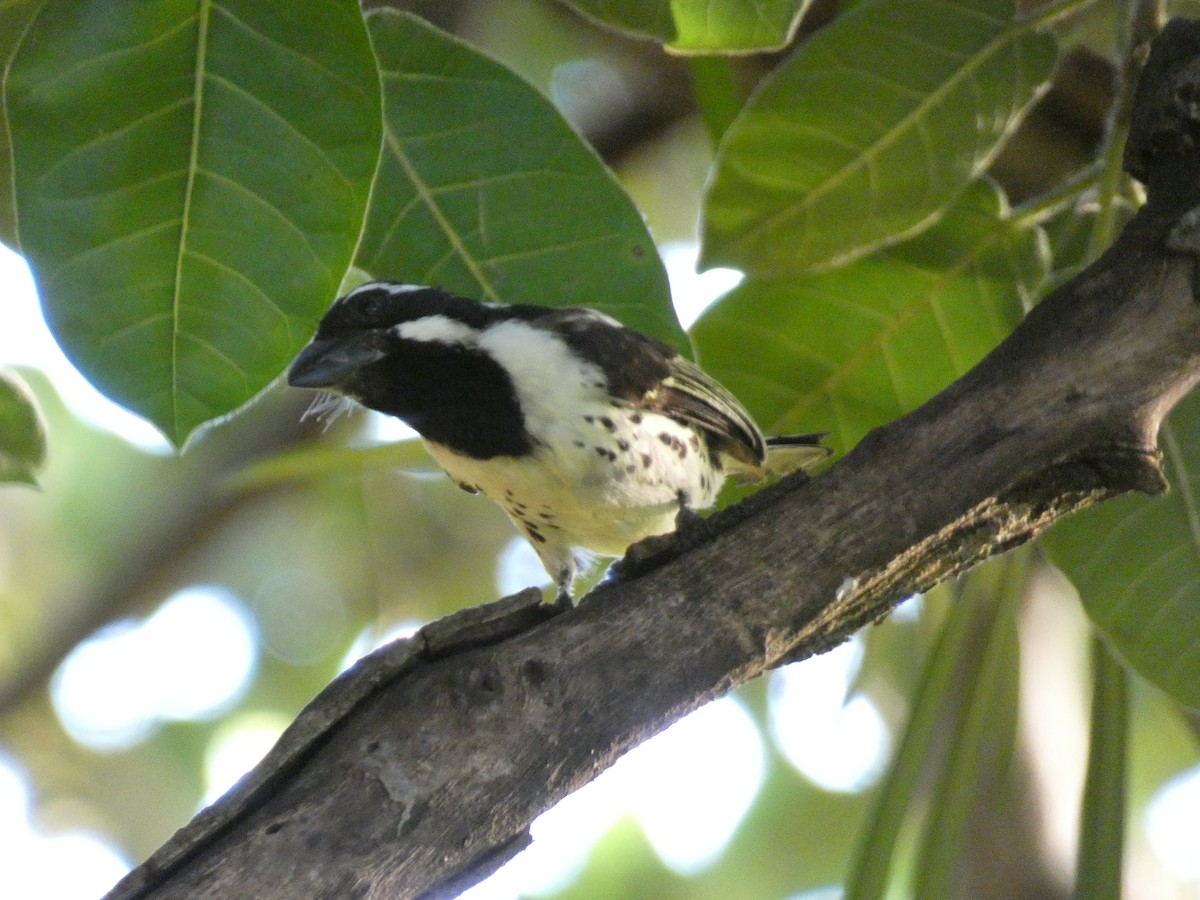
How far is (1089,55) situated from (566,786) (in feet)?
6.99

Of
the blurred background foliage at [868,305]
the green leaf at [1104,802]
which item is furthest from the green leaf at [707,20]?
the green leaf at [1104,802]

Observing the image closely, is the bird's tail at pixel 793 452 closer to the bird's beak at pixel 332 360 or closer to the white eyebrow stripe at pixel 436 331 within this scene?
the white eyebrow stripe at pixel 436 331

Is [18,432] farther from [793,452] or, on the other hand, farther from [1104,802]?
[1104,802]

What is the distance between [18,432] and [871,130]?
147 centimetres

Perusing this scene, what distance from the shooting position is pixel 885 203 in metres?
2.33

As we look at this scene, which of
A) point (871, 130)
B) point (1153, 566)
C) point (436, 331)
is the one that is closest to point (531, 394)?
point (436, 331)

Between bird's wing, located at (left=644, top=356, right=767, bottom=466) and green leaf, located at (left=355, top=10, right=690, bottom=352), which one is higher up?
green leaf, located at (left=355, top=10, right=690, bottom=352)

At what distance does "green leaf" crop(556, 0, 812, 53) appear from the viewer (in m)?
1.90

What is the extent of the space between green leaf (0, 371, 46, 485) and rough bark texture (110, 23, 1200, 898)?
0.89 metres

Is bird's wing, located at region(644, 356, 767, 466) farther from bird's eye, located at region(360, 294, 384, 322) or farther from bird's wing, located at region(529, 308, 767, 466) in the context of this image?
bird's eye, located at region(360, 294, 384, 322)

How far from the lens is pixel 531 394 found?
240cm

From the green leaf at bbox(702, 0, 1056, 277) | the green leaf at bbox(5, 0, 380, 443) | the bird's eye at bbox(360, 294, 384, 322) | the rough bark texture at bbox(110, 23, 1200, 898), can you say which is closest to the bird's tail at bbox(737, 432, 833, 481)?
Result: the green leaf at bbox(702, 0, 1056, 277)

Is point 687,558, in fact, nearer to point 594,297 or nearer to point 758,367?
point 594,297

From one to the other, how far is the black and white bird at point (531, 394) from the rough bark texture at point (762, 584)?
815 mm
